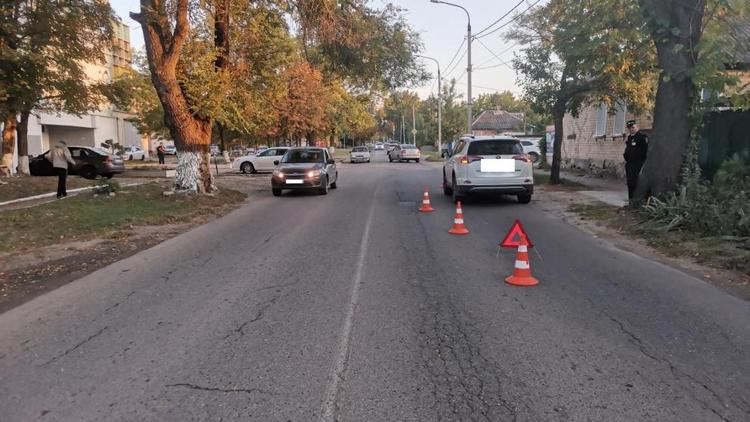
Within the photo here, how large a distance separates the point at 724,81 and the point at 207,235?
9077 millimetres

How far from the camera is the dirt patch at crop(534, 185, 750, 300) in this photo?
6.36 metres

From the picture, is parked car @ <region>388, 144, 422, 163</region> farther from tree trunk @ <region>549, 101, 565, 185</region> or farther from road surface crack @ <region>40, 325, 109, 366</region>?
road surface crack @ <region>40, 325, 109, 366</region>

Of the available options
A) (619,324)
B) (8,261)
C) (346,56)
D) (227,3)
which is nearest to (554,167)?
(346,56)

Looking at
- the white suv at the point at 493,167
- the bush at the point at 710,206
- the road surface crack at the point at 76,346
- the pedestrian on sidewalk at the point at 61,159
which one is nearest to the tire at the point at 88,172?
the pedestrian on sidewalk at the point at 61,159

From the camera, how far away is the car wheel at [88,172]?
76.6 feet

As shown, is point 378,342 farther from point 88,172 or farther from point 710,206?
point 88,172

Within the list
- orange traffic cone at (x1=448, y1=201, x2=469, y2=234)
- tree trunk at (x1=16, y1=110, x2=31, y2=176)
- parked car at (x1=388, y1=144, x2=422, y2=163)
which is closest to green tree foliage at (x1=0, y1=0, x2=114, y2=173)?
tree trunk at (x1=16, y1=110, x2=31, y2=176)

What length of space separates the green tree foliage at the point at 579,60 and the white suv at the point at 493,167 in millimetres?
2554

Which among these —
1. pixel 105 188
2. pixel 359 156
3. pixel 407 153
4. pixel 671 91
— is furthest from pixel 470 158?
pixel 359 156

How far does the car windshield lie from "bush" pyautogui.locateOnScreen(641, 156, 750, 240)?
33.4 ft

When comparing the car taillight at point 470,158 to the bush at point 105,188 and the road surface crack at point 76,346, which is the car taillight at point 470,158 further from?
the road surface crack at point 76,346

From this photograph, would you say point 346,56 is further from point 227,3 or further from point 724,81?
point 724,81

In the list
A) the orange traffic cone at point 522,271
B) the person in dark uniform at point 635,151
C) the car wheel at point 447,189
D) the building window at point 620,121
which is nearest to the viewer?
the orange traffic cone at point 522,271

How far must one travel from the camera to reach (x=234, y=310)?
5.23 meters
